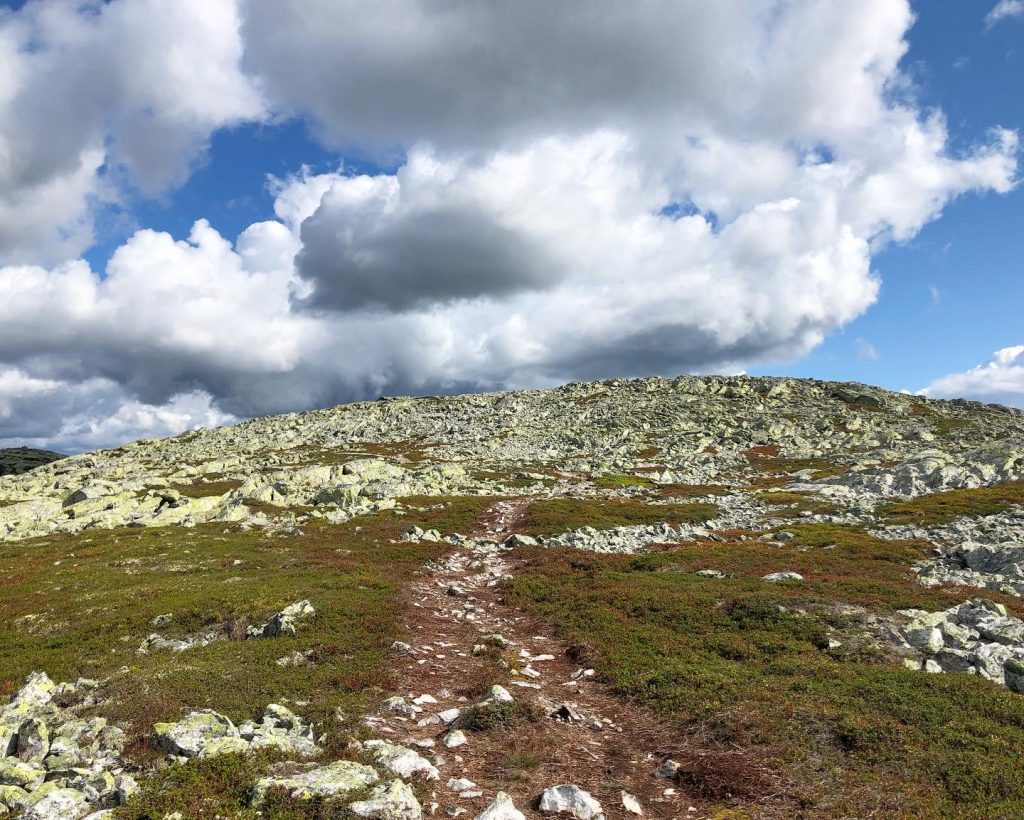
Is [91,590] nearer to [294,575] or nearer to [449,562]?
[294,575]

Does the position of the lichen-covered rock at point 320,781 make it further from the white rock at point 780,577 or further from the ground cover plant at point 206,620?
the white rock at point 780,577

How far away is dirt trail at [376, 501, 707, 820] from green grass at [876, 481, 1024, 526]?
1550 inches

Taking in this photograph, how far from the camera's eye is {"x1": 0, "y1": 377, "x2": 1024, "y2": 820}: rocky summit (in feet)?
34.6

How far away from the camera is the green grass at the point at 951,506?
45.1 meters

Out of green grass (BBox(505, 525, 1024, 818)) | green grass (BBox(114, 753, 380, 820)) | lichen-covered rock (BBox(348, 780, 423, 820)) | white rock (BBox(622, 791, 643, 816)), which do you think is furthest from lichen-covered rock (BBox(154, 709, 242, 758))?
green grass (BBox(505, 525, 1024, 818))

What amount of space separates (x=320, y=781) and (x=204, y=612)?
55.4ft

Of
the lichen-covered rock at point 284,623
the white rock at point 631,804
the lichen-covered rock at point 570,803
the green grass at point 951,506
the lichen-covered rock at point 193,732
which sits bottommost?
the white rock at point 631,804

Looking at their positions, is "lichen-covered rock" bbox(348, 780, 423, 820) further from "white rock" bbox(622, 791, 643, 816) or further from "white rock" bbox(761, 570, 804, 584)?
"white rock" bbox(761, 570, 804, 584)

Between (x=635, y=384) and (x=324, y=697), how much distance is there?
174934 millimetres

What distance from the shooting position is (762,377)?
582 ft

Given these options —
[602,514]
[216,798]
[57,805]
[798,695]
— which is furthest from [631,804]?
[602,514]

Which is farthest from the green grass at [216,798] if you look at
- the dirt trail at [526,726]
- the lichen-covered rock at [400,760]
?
the dirt trail at [526,726]

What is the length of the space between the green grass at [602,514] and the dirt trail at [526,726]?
22.5 meters

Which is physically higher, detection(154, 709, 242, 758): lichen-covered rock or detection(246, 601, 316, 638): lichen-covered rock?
detection(246, 601, 316, 638): lichen-covered rock
